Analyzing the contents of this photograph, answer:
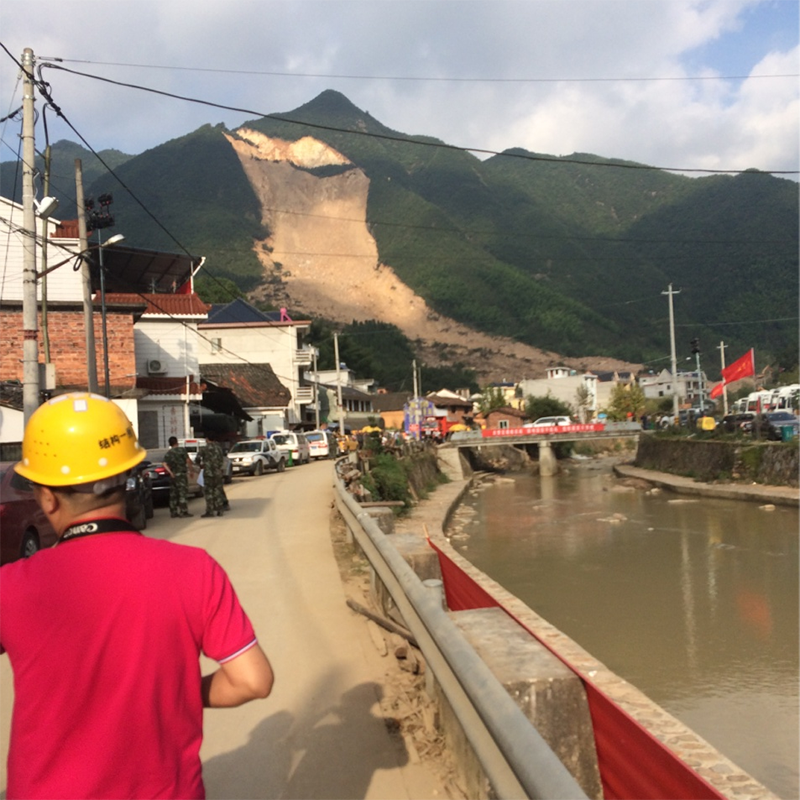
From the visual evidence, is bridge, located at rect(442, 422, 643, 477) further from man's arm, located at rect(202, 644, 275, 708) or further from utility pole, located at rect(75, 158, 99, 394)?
man's arm, located at rect(202, 644, 275, 708)

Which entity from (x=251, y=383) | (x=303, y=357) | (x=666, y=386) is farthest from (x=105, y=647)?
(x=666, y=386)

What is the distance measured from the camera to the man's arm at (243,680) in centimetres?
229

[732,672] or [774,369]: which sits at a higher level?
[774,369]

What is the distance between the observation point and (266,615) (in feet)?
26.4

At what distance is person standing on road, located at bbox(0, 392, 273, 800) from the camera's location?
2.12m

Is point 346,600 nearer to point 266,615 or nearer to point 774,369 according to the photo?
point 266,615

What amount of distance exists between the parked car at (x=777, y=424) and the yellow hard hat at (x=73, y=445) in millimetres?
33133

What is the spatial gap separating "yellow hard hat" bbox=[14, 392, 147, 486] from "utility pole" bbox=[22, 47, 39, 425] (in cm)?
1279

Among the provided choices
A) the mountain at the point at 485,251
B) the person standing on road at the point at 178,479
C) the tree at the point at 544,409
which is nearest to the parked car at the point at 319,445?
the person standing on road at the point at 178,479

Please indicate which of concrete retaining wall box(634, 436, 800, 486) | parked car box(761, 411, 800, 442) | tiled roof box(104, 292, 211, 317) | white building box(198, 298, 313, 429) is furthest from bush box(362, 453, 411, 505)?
white building box(198, 298, 313, 429)

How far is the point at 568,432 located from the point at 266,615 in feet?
164

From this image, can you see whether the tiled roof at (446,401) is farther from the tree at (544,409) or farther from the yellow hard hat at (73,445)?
the yellow hard hat at (73,445)

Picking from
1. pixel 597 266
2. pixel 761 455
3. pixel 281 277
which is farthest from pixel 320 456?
pixel 597 266

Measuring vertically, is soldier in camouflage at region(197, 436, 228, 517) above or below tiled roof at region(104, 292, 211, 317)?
below
